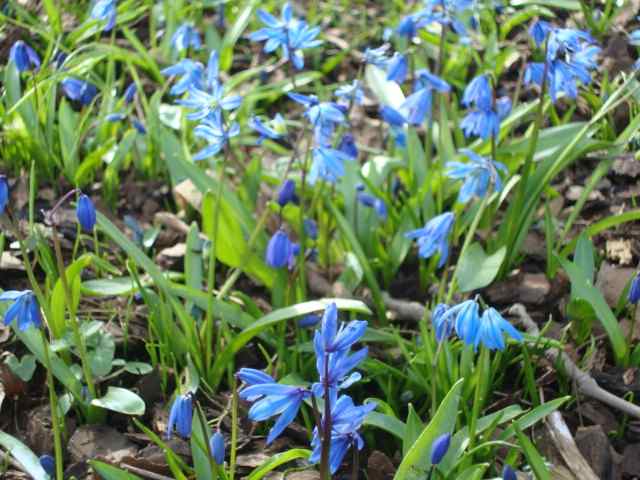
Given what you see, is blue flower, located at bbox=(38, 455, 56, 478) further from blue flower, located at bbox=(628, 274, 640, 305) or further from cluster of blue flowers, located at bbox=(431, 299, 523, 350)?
blue flower, located at bbox=(628, 274, 640, 305)

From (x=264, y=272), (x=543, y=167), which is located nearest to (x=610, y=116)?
(x=543, y=167)

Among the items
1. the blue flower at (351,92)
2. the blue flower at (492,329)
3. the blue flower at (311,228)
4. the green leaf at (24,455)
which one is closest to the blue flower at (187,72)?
the blue flower at (351,92)

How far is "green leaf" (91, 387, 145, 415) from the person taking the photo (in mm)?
2543

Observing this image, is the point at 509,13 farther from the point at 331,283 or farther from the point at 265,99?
the point at 331,283

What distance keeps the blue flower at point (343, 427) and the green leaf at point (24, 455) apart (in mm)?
853

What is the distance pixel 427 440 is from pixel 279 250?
829 mm

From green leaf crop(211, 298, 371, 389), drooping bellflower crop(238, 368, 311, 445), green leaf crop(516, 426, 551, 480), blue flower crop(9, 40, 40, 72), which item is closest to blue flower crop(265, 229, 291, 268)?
green leaf crop(211, 298, 371, 389)

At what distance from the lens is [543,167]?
3.10 metres

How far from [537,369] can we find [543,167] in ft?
2.44

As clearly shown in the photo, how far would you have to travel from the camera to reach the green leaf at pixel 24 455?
2.39m

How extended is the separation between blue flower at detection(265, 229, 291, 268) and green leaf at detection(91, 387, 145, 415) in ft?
1.88

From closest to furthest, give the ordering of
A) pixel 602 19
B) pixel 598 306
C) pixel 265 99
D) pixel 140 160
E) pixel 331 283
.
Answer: pixel 598 306
pixel 331 283
pixel 140 160
pixel 602 19
pixel 265 99

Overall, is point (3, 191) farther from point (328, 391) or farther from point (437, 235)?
point (437, 235)

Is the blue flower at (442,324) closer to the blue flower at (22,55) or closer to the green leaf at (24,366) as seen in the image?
the green leaf at (24,366)
